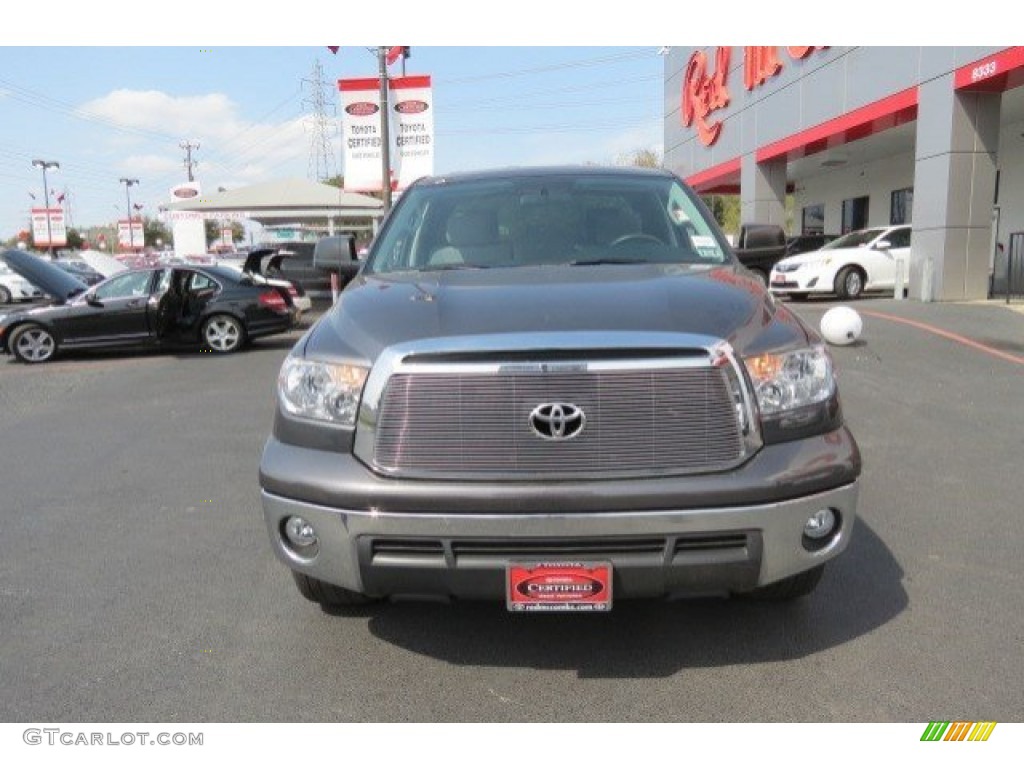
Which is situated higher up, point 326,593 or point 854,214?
point 854,214

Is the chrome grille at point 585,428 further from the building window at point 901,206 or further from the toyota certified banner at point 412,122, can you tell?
Answer: the building window at point 901,206

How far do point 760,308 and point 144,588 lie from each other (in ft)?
9.45

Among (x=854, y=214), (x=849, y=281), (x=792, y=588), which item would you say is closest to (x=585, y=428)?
(x=792, y=588)

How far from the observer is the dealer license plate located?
2643 millimetres

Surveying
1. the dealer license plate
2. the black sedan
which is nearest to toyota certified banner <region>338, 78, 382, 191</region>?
the black sedan

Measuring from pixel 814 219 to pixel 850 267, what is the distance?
16.9m

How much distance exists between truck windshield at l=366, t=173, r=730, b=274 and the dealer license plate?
61.9 inches

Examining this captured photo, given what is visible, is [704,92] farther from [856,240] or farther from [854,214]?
[856,240]

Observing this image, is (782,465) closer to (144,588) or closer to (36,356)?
(144,588)

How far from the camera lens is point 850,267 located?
17.0 metres

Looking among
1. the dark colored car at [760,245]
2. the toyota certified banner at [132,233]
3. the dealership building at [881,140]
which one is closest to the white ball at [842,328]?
the dark colored car at [760,245]

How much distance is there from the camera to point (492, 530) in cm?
261

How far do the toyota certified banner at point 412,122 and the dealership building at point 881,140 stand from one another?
855cm

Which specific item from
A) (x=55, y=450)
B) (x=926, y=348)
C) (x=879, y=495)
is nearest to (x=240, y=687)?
(x=879, y=495)
